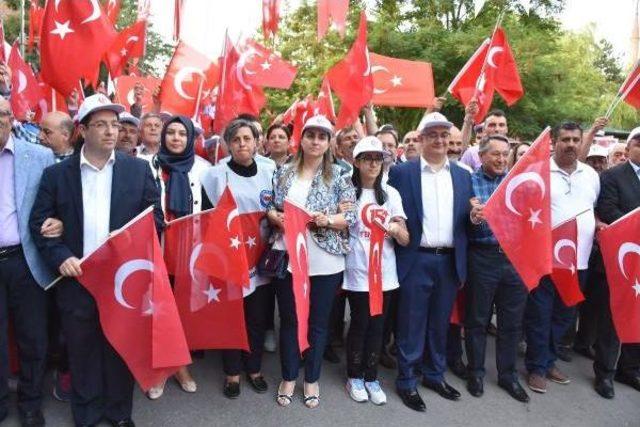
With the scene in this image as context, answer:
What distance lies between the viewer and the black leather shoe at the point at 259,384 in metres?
4.08

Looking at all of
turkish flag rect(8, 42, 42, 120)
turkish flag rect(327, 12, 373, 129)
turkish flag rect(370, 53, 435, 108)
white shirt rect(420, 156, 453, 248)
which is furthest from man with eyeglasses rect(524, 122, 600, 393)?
turkish flag rect(8, 42, 42, 120)

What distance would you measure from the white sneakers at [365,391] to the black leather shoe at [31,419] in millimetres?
2150

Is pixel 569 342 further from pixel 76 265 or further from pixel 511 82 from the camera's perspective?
pixel 76 265

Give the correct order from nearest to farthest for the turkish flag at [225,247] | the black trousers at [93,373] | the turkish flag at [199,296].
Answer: the black trousers at [93,373] < the turkish flag at [225,247] < the turkish flag at [199,296]

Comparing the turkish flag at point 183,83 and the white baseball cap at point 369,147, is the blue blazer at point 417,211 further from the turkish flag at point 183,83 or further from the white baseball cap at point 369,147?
the turkish flag at point 183,83

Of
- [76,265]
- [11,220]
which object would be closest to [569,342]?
[76,265]

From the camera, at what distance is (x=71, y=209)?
319 cm

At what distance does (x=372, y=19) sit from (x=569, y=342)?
14.5 metres

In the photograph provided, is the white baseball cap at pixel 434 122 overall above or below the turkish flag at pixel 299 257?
above

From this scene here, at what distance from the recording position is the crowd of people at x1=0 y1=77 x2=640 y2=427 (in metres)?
3.25

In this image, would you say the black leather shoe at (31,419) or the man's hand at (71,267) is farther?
the black leather shoe at (31,419)

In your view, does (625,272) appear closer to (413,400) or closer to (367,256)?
(413,400)

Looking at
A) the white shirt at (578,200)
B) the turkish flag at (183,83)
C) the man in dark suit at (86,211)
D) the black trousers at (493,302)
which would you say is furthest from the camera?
the turkish flag at (183,83)

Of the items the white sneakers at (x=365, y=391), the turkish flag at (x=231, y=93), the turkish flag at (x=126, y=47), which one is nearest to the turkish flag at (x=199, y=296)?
the white sneakers at (x=365, y=391)
